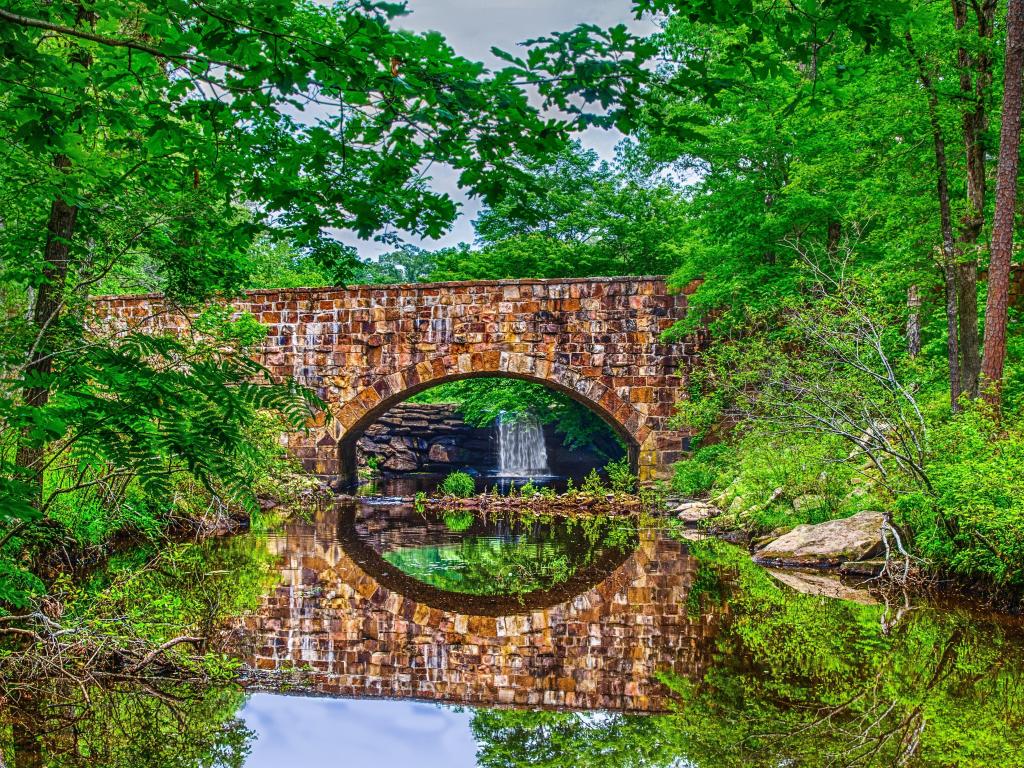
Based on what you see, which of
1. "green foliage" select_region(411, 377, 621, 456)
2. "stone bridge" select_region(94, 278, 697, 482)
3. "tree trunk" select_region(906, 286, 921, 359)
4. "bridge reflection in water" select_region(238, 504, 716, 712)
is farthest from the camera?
"green foliage" select_region(411, 377, 621, 456)

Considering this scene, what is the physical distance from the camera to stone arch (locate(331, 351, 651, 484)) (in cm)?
1530

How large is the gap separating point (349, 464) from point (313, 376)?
1978 millimetres

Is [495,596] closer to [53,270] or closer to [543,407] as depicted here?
[53,270]

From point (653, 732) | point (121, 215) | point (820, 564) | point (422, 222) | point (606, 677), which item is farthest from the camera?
point (820, 564)

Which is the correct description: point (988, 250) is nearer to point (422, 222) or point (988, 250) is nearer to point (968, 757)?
point (968, 757)

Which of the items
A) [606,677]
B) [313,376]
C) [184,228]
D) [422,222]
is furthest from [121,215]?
[313,376]

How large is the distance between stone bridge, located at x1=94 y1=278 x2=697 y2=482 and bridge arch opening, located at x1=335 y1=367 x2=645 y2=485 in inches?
Answer: 0.9

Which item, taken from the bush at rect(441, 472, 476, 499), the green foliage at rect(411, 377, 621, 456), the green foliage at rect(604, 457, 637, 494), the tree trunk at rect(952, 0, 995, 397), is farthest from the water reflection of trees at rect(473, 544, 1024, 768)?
the green foliage at rect(411, 377, 621, 456)

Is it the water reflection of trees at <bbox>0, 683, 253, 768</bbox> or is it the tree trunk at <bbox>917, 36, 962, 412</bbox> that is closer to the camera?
the water reflection of trees at <bbox>0, 683, 253, 768</bbox>

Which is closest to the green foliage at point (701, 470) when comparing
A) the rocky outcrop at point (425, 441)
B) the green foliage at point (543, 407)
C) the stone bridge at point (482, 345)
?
the stone bridge at point (482, 345)

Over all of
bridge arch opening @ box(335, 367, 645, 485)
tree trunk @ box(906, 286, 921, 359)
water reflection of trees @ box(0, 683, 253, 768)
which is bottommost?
water reflection of trees @ box(0, 683, 253, 768)

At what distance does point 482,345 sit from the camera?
1548 centimetres

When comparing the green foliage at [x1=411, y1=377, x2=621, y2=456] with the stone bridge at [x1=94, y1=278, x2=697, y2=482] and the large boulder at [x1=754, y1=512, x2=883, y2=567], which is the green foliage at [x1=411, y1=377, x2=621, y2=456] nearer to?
the stone bridge at [x1=94, y1=278, x2=697, y2=482]

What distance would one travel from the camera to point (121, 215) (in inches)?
173
